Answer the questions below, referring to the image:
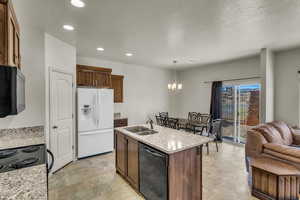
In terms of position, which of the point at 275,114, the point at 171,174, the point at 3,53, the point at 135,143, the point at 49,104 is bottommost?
the point at 171,174

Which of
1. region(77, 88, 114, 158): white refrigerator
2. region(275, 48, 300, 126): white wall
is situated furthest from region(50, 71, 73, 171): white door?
region(275, 48, 300, 126): white wall

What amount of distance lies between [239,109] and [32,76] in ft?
18.6

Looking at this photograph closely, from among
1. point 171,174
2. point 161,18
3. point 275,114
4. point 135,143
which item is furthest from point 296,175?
point 161,18

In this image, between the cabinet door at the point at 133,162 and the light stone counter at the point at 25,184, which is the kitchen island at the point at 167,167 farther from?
the light stone counter at the point at 25,184

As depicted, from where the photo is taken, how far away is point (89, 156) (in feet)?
13.0

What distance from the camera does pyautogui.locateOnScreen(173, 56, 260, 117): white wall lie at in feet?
15.6

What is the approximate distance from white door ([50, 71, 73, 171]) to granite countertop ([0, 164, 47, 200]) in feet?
6.60

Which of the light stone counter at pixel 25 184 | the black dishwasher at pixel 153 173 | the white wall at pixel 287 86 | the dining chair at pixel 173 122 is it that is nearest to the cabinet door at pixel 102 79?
the dining chair at pixel 173 122

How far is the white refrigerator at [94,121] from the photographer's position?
378 cm

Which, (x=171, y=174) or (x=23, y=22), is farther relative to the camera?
(x=23, y=22)

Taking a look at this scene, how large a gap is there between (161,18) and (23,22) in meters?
2.22

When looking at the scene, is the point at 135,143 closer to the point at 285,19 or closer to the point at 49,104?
the point at 49,104

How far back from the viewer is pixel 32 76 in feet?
8.92

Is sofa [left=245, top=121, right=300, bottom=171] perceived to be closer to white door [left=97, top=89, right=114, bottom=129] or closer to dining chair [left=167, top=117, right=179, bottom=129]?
dining chair [left=167, top=117, right=179, bottom=129]
